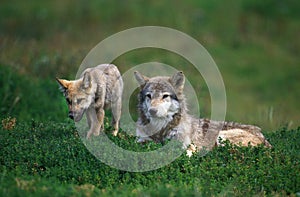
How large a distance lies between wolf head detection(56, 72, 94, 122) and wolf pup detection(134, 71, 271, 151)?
0.94 metres

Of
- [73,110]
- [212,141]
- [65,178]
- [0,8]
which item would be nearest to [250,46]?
[0,8]

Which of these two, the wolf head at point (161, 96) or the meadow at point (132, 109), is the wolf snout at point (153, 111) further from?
the meadow at point (132, 109)

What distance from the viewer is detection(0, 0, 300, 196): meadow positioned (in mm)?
8703

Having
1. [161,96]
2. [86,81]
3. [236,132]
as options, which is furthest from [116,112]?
[236,132]

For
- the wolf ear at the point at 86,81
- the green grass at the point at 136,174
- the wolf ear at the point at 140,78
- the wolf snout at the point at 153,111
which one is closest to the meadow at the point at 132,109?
the green grass at the point at 136,174

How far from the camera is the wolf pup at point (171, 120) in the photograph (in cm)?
1031

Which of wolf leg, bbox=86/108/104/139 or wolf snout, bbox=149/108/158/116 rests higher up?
wolf snout, bbox=149/108/158/116

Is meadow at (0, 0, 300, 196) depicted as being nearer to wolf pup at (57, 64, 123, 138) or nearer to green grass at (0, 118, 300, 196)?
green grass at (0, 118, 300, 196)

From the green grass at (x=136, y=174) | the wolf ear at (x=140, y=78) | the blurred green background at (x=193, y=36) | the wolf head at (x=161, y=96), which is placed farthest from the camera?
the blurred green background at (x=193, y=36)

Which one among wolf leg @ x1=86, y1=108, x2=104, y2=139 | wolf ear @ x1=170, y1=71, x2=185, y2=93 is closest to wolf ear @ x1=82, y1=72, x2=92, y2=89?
wolf leg @ x1=86, y1=108, x2=104, y2=139

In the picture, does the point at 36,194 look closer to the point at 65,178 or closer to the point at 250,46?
the point at 65,178

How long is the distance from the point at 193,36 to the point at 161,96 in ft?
40.1

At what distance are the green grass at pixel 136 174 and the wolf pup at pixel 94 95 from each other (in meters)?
0.46

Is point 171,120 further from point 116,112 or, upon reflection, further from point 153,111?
point 116,112
